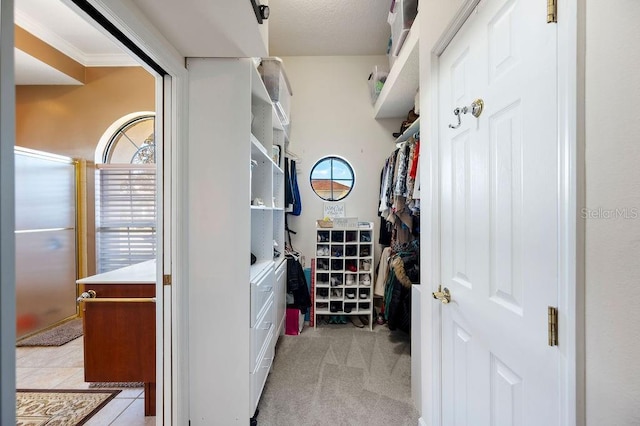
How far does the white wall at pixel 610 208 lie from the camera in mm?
485

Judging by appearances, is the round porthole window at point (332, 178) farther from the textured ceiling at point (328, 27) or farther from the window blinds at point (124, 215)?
the window blinds at point (124, 215)

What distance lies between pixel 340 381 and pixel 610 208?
2.00 metres

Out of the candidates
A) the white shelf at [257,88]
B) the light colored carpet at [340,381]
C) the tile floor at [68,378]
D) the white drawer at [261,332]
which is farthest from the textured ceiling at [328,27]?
the tile floor at [68,378]

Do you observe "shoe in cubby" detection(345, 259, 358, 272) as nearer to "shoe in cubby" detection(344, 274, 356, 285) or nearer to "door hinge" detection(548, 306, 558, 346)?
"shoe in cubby" detection(344, 274, 356, 285)

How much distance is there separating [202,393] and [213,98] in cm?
166

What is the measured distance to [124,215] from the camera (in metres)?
3.25

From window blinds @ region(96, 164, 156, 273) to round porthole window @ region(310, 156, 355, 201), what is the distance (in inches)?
82.9

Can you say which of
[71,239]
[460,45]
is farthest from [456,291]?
[71,239]


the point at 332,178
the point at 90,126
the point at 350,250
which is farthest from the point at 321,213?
the point at 90,126

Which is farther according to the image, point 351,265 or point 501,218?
point 351,265

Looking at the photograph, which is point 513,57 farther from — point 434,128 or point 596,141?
point 434,128

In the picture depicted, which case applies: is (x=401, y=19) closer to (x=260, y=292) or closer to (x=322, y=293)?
(x=260, y=292)

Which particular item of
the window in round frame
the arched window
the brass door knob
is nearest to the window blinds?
the arched window

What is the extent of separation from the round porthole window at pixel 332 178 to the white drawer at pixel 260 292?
1.68 metres
